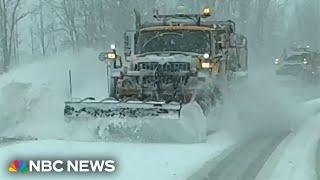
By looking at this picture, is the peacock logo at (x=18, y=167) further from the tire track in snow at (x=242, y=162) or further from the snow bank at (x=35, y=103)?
the snow bank at (x=35, y=103)

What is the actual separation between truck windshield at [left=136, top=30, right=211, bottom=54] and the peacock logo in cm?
649

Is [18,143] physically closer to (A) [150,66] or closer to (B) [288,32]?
(A) [150,66]

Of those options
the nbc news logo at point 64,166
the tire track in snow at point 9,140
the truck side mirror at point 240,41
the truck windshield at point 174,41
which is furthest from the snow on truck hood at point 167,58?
the nbc news logo at point 64,166

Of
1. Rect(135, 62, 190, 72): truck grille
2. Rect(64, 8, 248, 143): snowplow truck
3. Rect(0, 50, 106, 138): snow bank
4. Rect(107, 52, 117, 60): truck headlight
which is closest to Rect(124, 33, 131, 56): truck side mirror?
Rect(64, 8, 248, 143): snowplow truck

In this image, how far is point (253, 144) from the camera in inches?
501

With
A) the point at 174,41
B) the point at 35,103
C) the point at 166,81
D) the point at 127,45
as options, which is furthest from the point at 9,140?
the point at 174,41

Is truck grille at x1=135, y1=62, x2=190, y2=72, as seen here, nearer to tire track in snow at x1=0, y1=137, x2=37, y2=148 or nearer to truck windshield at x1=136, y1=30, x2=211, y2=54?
truck windshield at x1=136, y1=30, x2=211, y2=54

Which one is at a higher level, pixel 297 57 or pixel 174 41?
pixel 174 41

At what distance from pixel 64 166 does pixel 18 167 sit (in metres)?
1.05

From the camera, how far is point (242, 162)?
34.4ft

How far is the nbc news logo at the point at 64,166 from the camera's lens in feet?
25.7

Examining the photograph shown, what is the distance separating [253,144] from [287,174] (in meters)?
3.37

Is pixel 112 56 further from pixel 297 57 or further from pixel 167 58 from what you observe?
pixel 297 57

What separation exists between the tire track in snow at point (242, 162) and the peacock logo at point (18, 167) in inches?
82.6
